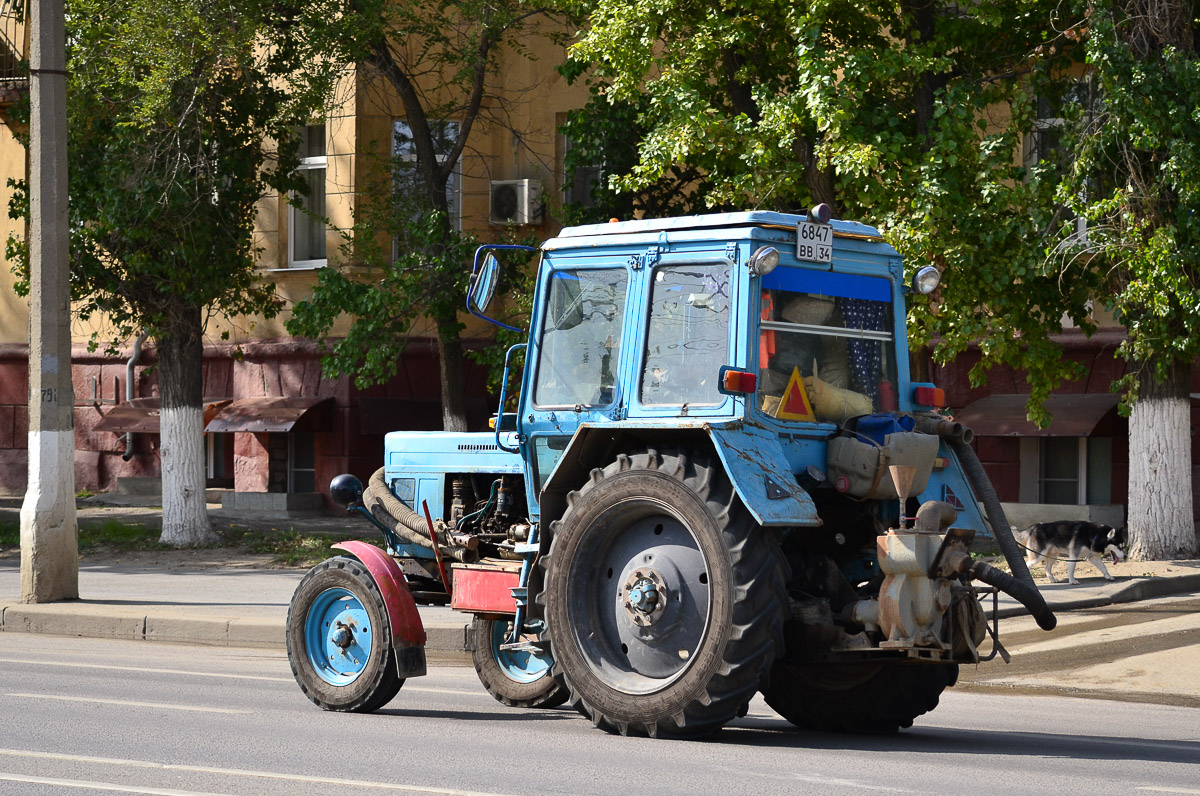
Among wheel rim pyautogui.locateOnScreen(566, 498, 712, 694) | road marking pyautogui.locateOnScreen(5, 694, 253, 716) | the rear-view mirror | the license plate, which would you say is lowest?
road marking pyautogui.locateOnScreen(5, 694, 253, 716)

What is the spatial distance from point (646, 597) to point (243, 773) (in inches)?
85.6

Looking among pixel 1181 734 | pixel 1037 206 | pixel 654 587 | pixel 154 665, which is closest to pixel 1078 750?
pixel 1181 734

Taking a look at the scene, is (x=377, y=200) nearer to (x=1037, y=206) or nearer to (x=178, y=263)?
(x=178, y=263)

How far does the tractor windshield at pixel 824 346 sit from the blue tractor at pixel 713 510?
15 millimetres

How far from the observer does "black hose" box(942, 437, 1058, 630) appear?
7875 mm

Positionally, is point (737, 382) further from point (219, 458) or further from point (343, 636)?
point (219, 458)

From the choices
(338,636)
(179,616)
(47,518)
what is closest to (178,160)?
(47,518)

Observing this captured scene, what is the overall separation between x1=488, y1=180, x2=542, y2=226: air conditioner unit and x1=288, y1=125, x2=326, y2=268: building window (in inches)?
116

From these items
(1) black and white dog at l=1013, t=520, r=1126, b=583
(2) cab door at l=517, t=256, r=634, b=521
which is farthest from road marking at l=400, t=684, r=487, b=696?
(1) black and white dog at l=1013, t=520, r=1126, b=583

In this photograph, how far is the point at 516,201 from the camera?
80.7 ft

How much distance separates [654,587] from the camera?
25.6ft

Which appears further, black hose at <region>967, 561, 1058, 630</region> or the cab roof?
the cab roof

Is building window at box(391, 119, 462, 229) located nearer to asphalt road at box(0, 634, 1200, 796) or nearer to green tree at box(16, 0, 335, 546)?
green tree at box(16, 0, 335, 546)

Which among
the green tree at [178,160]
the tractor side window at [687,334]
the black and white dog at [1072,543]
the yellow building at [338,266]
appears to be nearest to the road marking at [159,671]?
the tractor side window at [687,334]
